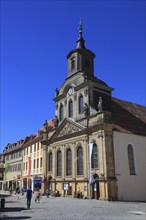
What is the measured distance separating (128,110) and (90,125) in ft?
39.9

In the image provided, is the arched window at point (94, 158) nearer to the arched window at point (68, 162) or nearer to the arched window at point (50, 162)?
the arched window at point (68, 162)

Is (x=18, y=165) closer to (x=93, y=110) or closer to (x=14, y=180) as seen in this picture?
(x=14, y=180)

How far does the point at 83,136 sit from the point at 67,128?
15.6ft

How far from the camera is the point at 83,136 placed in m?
36.6

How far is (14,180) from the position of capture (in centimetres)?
6181

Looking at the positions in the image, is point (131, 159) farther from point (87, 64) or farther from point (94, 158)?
point (87, 64)

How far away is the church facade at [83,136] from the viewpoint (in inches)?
1276

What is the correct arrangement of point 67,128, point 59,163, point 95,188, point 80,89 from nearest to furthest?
1. point 95,188
2. point 80,89
3. point 67,128
4. point 59,163

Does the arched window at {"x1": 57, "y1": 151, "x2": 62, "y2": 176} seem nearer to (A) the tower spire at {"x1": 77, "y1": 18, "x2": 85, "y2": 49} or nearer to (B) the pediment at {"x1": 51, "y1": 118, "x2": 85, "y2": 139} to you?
(B) the pediment at {"x1": 51, "y1": 118, "x2": 85, "y2": 139}

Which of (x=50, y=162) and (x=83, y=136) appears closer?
(x=83, y=136)

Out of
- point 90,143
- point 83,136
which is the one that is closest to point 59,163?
point 83,136

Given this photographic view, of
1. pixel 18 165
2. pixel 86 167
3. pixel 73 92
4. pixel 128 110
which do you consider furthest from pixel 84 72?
pixel 18 165

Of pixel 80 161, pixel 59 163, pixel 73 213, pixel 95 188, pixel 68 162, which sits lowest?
pixel 73 213

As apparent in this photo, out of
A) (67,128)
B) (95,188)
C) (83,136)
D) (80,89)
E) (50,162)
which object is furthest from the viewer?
(50,162)
